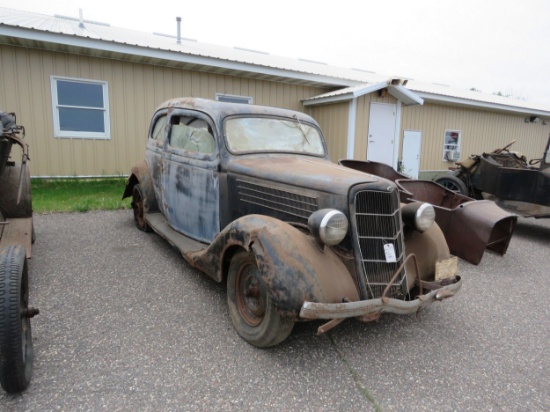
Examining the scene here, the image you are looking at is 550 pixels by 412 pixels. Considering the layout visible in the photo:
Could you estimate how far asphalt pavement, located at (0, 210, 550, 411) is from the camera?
211 cm

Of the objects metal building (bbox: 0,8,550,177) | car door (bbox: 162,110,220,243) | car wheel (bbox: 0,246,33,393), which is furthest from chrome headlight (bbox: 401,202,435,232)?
metal building (bbox: 0,8,550,177)

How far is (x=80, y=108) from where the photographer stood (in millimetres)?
8133

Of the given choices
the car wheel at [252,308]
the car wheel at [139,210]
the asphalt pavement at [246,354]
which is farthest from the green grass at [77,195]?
the car wheel at [252,308]

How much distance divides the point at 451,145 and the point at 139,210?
39.7ft

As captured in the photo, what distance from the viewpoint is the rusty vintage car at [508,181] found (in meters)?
5.88

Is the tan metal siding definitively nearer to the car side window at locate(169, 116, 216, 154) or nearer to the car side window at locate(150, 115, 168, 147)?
the car side window at locate(150, 115, 168, 147)

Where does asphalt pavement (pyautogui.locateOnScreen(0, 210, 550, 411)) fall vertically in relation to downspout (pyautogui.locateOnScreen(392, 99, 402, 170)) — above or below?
below

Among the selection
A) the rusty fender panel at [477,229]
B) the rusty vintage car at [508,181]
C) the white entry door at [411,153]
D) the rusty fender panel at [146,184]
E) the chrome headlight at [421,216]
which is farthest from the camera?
the white entry door at [411,153]

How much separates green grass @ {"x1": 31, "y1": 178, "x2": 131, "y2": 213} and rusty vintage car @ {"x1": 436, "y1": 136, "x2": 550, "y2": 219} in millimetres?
6649

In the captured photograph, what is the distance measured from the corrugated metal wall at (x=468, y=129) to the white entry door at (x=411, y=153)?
0.25 m

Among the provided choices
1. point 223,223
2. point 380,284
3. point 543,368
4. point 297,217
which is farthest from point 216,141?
point 543,368

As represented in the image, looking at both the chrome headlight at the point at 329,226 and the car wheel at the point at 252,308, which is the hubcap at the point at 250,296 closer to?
the car wheel at the point at 252,308

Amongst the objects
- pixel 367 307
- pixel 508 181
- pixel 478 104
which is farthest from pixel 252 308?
pixel 478 104

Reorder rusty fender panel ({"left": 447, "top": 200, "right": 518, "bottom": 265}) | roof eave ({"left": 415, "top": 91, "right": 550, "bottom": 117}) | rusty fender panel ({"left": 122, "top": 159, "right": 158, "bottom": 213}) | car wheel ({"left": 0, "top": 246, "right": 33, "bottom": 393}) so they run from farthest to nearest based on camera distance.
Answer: roof eave ({"left": 415, "top": 91, "right": 550, "bottom": 117}), rusty fender panel ({"left": 122, "top": 159, "right": 158, "bottom": 213}), rusty fender panel ({"left": 447, "top": 200, "right": 518, "bottom": 265}), car wheel ({"left": 0, "top": 246, "right": 33, "bottom": 393})
